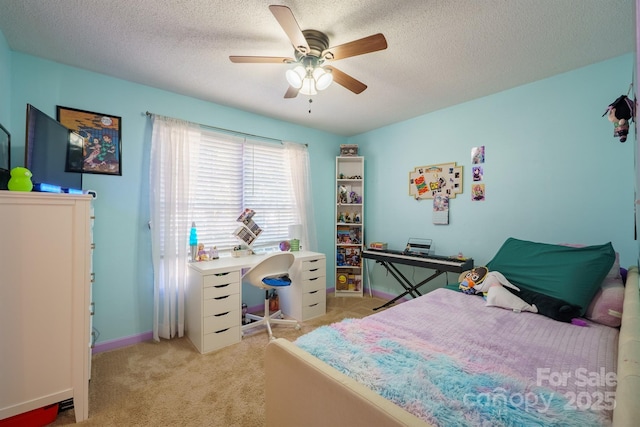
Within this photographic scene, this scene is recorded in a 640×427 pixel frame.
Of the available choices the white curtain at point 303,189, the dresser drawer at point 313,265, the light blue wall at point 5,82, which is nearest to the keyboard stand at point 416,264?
the dresser drawer at point 313,265

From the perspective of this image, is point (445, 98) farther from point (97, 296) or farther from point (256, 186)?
point (97, 296)

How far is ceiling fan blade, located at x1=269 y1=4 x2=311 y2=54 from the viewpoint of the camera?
1.27 meters

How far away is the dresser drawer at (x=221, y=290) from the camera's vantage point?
91.8 inches

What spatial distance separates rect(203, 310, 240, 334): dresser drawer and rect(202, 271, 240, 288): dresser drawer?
283 mm

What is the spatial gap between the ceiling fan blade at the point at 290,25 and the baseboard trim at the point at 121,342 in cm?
286

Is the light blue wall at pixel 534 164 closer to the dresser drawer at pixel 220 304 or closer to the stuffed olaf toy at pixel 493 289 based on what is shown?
the stuffed olaf toy at pixel 493 289

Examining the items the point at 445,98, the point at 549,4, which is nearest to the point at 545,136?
the point at 445,98

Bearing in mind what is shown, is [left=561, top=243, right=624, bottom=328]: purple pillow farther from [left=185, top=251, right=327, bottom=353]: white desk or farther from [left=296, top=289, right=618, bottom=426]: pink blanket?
[left=185, top=251, right=327, bottom=353]: white desk

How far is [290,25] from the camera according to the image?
141 centimetres

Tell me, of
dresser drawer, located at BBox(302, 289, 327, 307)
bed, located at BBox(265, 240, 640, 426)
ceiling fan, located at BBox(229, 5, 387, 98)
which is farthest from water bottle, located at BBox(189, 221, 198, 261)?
bed, located at BBox(265, 240, 640, 426)

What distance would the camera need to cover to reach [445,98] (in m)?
2.85

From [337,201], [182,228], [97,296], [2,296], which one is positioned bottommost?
[97,296]

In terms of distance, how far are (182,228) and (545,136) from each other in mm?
3614

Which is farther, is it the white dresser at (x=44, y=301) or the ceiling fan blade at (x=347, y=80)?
the ceiling fan blade at (x=347, y=80)
